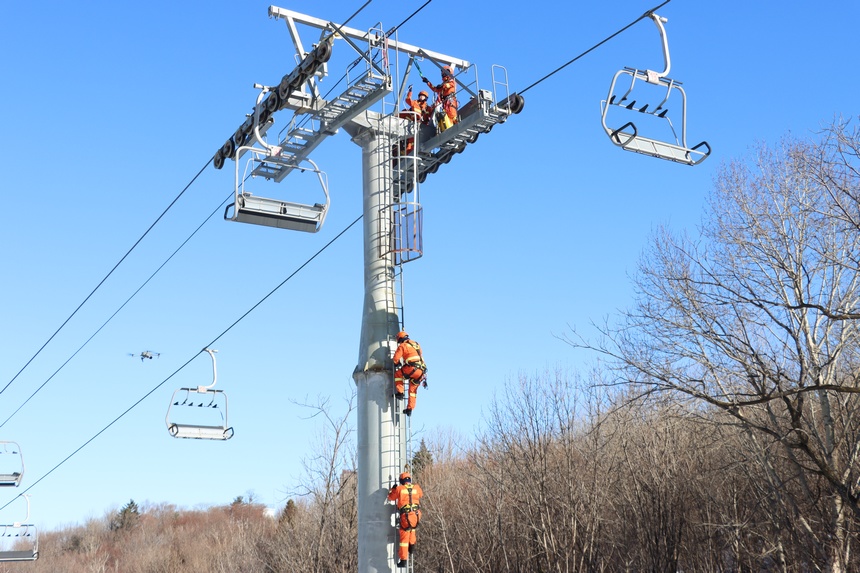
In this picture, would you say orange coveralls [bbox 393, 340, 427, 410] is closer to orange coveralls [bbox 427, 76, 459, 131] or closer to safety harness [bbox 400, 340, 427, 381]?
safety harness [bbox 400, 340, 427, 381]

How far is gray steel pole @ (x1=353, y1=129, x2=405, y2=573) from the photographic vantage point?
15.5 m

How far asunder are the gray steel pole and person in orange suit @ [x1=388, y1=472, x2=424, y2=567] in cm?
22

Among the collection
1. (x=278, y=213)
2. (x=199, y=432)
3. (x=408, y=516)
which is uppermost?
(x=278, y=213)

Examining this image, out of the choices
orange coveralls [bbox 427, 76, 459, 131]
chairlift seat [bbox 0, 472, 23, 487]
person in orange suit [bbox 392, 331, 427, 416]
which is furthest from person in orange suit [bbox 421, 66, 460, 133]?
chairlift seat [bbox 0, 472, 23, 487]

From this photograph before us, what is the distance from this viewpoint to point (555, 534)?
98.5 ft

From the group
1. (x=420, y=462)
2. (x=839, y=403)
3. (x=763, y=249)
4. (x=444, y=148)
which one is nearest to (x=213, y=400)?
(x=444, y=148)

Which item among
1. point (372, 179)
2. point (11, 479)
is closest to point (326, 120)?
point (372, 179)

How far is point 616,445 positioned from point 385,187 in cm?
1941

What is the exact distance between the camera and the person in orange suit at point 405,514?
15211mm

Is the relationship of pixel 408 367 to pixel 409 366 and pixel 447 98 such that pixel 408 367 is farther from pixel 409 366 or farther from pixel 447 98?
pixel 447 98

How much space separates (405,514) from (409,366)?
7.80 feet

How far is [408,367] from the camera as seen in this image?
15.7 meters

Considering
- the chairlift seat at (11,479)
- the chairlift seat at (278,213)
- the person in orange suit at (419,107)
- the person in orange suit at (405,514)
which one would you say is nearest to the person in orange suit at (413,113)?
the person in orange suit at (419,107)

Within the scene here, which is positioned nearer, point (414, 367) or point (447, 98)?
point (414, 367)
